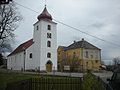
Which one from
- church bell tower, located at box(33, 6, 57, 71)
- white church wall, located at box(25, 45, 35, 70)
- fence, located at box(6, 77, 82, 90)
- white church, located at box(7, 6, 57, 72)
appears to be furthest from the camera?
white church wall, located at box(25, 45, 35, 70)

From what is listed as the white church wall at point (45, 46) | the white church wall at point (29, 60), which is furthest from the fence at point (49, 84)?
the white church wall at point (29, 60)

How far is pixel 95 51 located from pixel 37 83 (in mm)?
67371

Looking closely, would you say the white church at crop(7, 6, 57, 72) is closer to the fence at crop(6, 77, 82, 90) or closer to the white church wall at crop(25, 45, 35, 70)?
the white church wall at crop(25, 45, 35, 70)

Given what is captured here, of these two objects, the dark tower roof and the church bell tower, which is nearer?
the church bell tower

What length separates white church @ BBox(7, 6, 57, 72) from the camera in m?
58.6

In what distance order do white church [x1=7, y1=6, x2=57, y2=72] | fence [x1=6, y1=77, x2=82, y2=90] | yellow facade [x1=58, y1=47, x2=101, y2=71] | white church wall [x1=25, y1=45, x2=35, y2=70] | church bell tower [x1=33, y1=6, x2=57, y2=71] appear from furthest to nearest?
yellow facade [x1=58, y1=47, x2=101, y2=71], white church wall [x1=25, y1=45, x2=35, y2=70], white church [x1=7, y1=6, x2=57, y2=72], church bell tower [x1=33, y1=6, x2=57, y2=71], fence [x1=6, y1=77, x2=82, y2=90]

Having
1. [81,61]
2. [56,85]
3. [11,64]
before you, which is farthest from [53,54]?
[56,85]

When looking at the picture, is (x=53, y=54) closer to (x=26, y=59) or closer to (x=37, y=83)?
(x=26, y=59)

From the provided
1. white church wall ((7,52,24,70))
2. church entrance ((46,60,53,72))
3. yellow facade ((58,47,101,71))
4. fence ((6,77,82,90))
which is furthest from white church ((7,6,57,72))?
fence ((6,77,82,90))

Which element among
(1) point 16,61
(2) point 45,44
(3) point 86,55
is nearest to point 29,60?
(2) point 45,44

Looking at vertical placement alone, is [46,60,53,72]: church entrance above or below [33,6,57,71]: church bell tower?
below

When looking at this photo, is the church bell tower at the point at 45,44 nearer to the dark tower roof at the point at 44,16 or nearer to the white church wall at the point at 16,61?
the dark tower roof at the point at 44,16

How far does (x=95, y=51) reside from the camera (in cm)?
8006

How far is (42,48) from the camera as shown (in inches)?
2325
